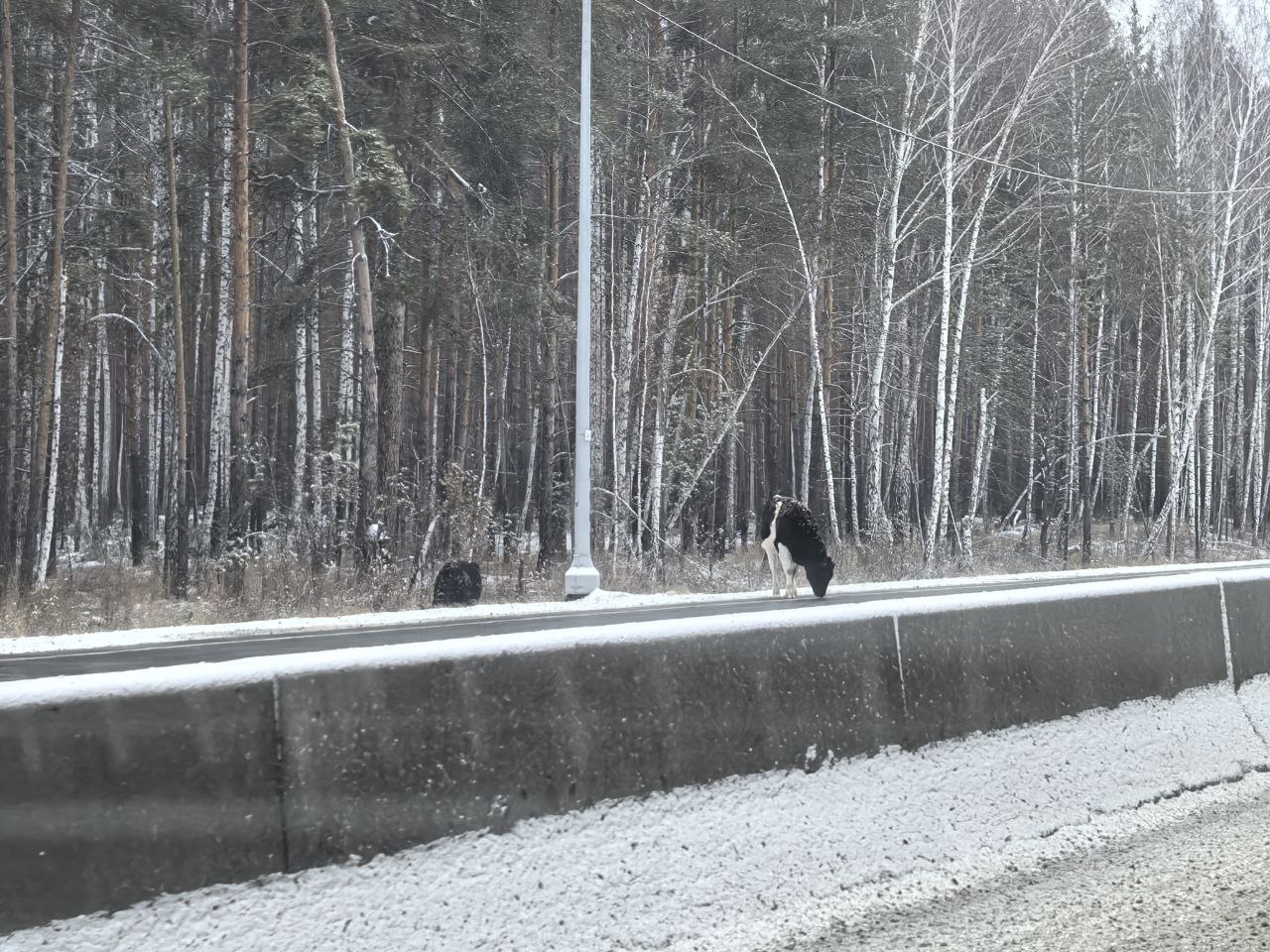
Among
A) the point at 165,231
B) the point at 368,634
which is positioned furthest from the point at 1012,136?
the point at 368,634

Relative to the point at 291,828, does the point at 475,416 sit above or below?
above

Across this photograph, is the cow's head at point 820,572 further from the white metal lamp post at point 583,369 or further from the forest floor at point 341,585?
the forest floor at point 341,585

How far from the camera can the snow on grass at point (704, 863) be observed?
2900 millimetres

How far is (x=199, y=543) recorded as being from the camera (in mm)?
21516

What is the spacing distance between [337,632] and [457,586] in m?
3.59

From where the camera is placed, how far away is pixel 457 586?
15.3m

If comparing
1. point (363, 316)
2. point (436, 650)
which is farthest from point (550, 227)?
point (436, 650)

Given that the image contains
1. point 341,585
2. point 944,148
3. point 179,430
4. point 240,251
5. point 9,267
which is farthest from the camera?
point 944,148

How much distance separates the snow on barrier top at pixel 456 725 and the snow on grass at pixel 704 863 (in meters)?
0.07

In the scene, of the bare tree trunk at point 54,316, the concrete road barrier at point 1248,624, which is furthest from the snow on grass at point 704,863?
the bare tree trunk at point 54,316

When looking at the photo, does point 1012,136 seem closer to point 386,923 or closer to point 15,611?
point 15,611

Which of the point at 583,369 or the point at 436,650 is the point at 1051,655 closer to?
the point at 436,650

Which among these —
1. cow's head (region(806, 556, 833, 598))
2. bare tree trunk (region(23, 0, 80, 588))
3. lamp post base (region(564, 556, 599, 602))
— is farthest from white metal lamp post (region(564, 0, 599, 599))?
bare tree trunk (region(23, 0, 80, 588))

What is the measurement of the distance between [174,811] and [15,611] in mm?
12255
